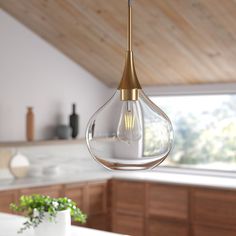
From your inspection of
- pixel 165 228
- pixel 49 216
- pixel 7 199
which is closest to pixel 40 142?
pixel 7 199

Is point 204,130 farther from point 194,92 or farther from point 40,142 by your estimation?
point 40,142

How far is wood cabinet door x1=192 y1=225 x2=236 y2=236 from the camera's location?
16.5 ft

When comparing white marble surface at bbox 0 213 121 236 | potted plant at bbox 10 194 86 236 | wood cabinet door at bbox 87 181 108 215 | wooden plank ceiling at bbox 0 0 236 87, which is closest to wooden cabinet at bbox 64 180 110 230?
wood cabinet door at bbox 87 181 108 215

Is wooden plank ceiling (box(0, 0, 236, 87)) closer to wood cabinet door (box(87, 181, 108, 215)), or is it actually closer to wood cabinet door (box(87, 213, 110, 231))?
wood cabinet door (box(87, 181, 108, 215))

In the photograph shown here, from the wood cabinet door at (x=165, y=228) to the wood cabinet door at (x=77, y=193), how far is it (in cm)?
77

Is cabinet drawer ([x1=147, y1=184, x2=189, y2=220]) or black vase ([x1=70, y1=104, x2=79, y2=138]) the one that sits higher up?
black vase ([x1=70, y1=104, x2=79, y2=138])

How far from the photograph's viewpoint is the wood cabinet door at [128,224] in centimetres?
571

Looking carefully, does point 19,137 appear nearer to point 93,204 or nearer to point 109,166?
point 93,204

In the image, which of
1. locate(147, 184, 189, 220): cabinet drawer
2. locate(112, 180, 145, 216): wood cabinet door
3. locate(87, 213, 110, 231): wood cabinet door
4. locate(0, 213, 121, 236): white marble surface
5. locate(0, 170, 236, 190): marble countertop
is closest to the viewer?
locate(0, 213, 121, 236): white marble surface

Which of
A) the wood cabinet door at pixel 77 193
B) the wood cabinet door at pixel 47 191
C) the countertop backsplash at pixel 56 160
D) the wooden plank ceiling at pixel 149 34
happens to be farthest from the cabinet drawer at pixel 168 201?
the wooden plank ceiling at pixel 149 34

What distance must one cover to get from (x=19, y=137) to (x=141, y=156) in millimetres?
4139

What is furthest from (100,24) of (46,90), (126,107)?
(126,107)

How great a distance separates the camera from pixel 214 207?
513 cm

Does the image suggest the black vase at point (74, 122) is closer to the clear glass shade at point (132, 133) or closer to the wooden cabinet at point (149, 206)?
the wooden cabinet at point (149, 206)
